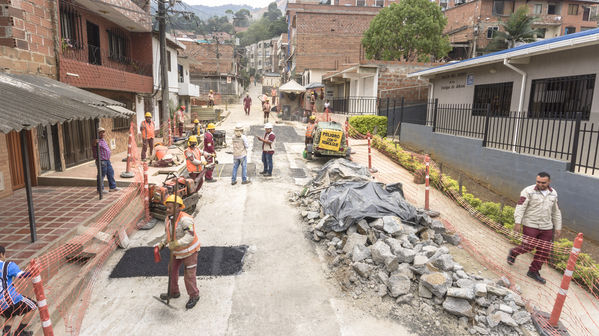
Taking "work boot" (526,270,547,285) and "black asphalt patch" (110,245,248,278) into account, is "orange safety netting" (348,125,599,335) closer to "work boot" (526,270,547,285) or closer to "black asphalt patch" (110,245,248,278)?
"work boot" (526,270,547,285)

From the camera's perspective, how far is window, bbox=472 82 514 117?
Result: 486 inches

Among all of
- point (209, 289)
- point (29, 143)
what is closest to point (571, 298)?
point (209, 289)

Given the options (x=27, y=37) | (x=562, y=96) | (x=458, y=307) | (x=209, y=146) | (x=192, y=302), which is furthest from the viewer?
(x=209, y=146)

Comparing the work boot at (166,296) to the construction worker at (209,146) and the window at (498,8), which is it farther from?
the window at (498,8)

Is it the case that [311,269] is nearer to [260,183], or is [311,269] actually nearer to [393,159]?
[260,183]

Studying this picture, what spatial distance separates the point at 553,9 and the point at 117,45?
43905 mm

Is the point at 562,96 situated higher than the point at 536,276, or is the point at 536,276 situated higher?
the point at 562,96

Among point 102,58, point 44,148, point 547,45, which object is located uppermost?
point 102,58

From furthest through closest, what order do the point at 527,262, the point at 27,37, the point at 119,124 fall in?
the point at 119,124, the point at 27,37, the point at 527,262

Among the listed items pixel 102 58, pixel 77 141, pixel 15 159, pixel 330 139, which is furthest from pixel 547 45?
pixel 102 58

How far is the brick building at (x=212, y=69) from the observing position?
45406 millimetres

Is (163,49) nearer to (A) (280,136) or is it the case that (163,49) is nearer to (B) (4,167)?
(A) (280,136)

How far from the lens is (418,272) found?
18.1 ft

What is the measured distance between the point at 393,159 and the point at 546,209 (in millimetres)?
8140
